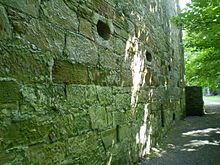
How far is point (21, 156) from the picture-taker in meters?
1.10

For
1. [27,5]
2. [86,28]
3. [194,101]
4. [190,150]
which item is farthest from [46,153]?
[194,101]

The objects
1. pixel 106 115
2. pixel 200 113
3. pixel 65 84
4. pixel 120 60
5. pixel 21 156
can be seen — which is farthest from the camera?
pixel 200 113

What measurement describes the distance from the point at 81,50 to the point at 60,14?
1.14 feet

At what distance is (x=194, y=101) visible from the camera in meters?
7.35

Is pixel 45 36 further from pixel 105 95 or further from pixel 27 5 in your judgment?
pixel 105 95

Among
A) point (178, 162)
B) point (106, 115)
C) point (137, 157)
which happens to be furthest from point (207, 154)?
point (106, 115)

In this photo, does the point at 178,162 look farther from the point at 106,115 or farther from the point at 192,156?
the point at 106,115

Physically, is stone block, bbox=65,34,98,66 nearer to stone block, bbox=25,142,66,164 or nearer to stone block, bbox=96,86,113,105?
stone block, bbox=96,86,113,105

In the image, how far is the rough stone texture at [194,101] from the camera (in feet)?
23.6

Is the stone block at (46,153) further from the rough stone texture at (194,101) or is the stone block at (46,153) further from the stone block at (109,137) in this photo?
the rough stone texture at (194,101)

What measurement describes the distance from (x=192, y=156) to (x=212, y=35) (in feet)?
7.81

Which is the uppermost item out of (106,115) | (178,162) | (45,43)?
(45,43)

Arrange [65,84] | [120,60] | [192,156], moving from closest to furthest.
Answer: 1. [65,84]
2. [120,60]
3. [192,156]

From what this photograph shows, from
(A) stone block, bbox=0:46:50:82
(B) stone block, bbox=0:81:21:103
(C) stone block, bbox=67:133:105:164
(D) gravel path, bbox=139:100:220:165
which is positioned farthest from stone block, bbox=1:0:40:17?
(D) gravel path, bbox=139:100:220:165
